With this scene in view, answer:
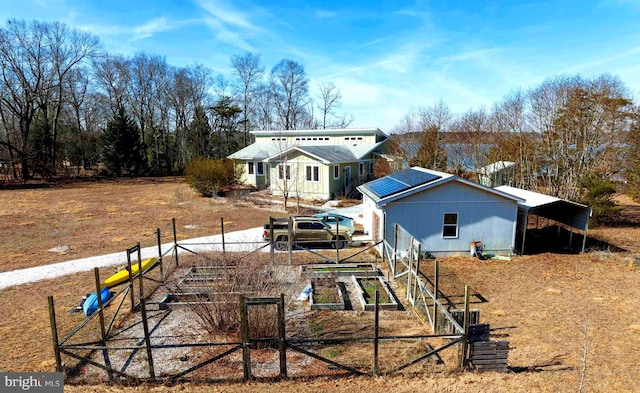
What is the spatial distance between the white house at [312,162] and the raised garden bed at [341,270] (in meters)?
12.0

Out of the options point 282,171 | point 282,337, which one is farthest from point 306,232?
point 282,171

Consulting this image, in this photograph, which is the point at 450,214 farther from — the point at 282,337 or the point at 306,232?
the point at 282,337

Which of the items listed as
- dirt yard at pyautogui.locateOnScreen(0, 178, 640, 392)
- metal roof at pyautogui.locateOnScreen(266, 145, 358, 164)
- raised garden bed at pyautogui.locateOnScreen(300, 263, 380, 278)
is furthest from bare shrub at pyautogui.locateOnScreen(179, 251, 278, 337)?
metal roof at pyautogui.locateOnScreen(266, 145, 358, 164)

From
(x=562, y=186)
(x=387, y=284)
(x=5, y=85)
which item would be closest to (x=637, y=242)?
(x=562, y=186)

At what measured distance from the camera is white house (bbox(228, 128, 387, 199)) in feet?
93.1

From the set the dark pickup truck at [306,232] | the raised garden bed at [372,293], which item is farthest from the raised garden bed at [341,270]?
the dark pickup truck at [306,232]

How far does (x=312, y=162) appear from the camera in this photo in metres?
28.4

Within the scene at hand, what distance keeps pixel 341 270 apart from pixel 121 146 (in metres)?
39.7

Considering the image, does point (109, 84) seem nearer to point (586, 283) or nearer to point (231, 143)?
point (231, 143)

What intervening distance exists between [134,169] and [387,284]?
140 ft

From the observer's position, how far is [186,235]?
60.0 ft

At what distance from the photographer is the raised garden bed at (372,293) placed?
33.5ft

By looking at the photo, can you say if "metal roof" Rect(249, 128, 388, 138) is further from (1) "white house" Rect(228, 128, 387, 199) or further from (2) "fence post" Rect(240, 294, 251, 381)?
(2) "fence post" Rect(240, 294, 251, 381)

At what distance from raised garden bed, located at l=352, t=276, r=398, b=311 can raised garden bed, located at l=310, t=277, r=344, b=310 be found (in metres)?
0.60
